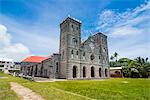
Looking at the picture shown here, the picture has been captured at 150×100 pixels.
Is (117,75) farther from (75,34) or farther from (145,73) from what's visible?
(75,34)

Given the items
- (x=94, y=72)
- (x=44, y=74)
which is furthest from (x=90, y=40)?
(x=44, y=74)

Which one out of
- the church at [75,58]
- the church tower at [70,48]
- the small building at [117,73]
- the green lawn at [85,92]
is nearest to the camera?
the green lawn at [85,92]

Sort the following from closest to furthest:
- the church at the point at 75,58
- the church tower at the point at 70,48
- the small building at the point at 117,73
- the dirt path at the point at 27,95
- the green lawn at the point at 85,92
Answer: the dirt path at the point at 27,95, the green lawn at the point at 85,92, the church tower at the point at 70,48, the church at the point at 75,58, the small building at the point at 117,73

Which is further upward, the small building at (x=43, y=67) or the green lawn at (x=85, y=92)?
the small building at (x=43, y=67)

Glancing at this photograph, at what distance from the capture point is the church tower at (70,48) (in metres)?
31.7

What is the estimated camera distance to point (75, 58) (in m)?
33.3

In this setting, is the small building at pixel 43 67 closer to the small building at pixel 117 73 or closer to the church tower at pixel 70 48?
the church tower at pixel 70 48

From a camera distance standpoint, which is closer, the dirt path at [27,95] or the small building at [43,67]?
the dirt path at [27,95]

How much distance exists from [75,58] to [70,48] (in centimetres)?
279

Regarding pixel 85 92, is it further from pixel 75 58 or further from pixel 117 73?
A: pixel 117 73

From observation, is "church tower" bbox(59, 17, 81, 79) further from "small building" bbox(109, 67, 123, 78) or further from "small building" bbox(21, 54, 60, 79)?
"small building" bbox(109, 67, 123, 78)

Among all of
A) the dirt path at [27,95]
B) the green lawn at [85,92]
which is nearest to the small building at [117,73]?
the green lawn at [85,92]

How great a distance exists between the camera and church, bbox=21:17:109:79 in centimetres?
3225

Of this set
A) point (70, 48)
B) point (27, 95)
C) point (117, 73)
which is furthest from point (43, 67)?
point (27, 95)
